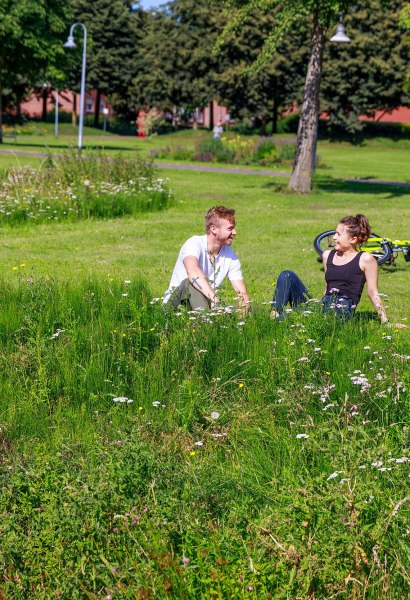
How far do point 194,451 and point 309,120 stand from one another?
17950 millimetres

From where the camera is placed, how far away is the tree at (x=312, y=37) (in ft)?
65.8

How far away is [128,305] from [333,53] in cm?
6340

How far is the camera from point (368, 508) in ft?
12.6

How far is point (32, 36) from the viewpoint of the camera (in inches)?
1817

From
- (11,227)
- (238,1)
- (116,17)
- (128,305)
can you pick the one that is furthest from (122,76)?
(128,305)

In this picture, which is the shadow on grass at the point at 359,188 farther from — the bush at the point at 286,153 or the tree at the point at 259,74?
the tree at the point at 259,74

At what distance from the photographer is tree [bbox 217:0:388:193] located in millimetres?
20047

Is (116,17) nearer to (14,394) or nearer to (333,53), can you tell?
(333,53)

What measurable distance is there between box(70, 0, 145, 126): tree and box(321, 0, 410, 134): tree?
19.8 meters

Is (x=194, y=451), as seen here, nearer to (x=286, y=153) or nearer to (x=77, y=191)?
(x=77, y=191)

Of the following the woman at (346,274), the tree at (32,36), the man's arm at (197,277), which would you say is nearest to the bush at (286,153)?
the tree at (32,36)

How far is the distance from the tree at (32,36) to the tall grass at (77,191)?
29.7 m

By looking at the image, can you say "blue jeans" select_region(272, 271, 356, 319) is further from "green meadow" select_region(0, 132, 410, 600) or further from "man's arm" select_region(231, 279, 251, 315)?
"green meadow" select_region(0, 132, 410, 600)

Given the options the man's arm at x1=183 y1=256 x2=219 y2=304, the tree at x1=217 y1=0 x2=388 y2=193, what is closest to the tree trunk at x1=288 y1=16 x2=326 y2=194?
the tree at x1=217 y1=0 x2=388 y2=193
